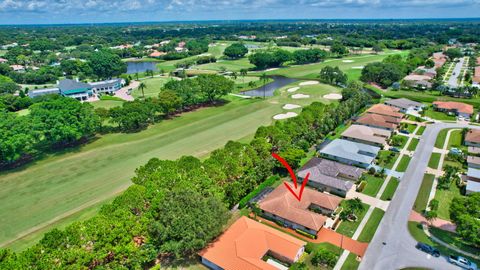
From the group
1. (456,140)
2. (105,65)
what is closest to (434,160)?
(456,140)

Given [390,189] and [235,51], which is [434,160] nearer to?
[390,189]

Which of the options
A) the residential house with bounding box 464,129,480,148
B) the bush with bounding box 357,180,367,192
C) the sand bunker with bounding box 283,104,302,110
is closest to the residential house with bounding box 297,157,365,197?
the bush with bounding box 357,180,367,192

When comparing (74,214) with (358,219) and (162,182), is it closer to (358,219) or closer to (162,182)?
(162,182)

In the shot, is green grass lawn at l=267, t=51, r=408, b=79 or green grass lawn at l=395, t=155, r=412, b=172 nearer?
green grass lawn at l=395, t=155, r=412, b=172

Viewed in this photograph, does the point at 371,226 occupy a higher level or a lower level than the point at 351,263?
higher

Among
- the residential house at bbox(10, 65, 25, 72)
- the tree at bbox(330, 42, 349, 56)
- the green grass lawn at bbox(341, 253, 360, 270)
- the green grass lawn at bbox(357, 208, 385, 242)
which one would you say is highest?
the tree at bbox(330, 42, 349, 56)

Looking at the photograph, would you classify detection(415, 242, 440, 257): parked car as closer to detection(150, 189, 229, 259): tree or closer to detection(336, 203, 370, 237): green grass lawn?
detection(336, 203, 370, 237): green grass lawn

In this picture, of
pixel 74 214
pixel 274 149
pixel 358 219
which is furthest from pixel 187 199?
pixel 274 149
